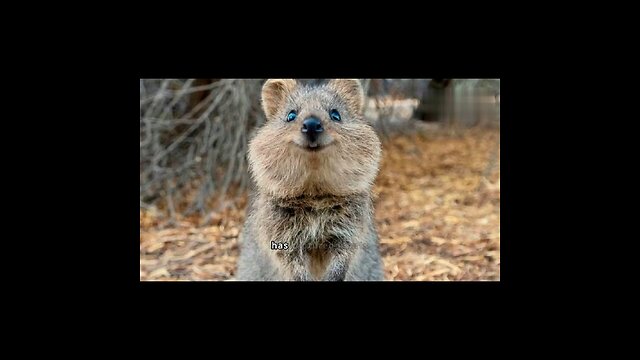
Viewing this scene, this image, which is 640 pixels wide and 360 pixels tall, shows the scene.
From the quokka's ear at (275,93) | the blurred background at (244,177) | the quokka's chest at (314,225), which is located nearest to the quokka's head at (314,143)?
the quokka's ear at (275,93)

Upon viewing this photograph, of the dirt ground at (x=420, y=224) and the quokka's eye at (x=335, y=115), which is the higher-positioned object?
the quokka's eye at (x=335, y=115)

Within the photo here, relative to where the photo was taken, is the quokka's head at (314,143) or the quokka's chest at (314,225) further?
the quokka's chest at (314,225)

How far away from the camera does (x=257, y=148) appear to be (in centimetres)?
349

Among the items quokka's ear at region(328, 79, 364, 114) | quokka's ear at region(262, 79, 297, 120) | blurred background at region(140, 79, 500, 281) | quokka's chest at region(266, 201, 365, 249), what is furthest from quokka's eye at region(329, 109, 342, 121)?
blurred background at region(140, 79, 500, 281)

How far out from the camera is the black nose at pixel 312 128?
3146 mm

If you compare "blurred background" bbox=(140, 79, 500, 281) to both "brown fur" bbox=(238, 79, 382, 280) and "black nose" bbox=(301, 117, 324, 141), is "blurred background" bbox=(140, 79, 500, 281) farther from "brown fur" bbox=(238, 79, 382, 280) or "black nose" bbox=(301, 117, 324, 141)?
"black nose" bbox=(301, 117, 324, 141)

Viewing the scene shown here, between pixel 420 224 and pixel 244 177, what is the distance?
1622mm

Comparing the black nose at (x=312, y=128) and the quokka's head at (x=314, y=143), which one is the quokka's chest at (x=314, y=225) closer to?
the quokka's head at (x=314, y=143)

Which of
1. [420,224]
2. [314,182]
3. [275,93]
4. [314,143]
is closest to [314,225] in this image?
[314,182]

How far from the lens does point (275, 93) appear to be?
355cm

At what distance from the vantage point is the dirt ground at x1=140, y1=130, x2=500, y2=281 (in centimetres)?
455

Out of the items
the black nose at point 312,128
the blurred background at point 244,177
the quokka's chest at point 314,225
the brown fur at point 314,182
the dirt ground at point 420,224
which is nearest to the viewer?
the black nose at point 312,128

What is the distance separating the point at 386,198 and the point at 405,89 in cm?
122

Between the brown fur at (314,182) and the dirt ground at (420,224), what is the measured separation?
0.95 meters
